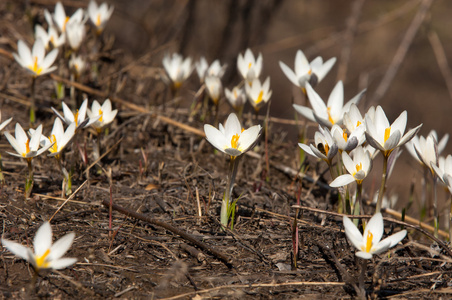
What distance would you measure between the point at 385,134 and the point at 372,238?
14.9 inches

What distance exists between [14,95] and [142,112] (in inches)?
31.2

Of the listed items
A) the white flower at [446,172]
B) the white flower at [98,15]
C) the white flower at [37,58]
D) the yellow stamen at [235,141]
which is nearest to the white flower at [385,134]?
the white flower at [446,172]

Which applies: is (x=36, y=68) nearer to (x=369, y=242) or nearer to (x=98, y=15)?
(x=98, y=15)

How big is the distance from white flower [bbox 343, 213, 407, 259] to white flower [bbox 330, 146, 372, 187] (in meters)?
0.18

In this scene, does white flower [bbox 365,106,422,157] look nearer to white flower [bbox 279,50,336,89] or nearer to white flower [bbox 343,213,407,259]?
white flower [bbox 343,213,407,259]

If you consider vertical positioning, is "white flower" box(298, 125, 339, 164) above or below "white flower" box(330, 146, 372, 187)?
above

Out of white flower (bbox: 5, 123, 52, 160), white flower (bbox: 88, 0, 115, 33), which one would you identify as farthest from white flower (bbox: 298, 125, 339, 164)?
white flower (bbox: 88, 0, 115, 33)

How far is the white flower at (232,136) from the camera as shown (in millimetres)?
1850

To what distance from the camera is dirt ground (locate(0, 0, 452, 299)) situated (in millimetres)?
1670

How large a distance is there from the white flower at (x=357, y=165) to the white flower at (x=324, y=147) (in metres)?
0.05

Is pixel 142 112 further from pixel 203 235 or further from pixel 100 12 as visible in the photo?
pixel 203 235

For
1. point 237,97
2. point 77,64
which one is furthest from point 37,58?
point 237,97

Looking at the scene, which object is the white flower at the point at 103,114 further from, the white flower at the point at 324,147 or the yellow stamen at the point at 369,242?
the yellow stamen at the point at 369,242

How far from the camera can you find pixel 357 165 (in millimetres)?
1777
